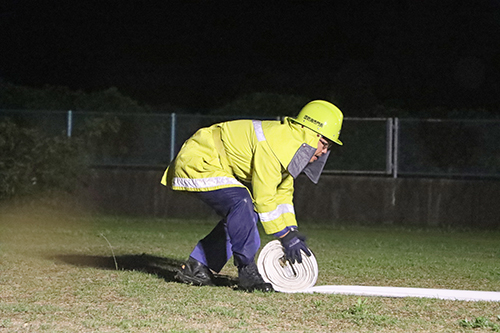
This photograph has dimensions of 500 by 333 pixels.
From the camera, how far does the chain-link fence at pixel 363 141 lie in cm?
1672

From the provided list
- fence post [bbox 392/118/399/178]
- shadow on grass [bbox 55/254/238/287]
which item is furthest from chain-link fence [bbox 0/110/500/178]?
shadow on grass [bbox 55/254/238/287]

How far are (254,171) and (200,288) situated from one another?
4.09 ft

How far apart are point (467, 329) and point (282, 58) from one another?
24.5m

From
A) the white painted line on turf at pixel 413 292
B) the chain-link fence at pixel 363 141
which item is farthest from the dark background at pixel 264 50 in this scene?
the white painted line on turf at pixel 413 292

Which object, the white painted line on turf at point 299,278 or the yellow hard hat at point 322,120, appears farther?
the white painted line on turf at point 299,278

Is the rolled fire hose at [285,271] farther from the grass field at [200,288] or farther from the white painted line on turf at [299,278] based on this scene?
the grass field at [200,288]

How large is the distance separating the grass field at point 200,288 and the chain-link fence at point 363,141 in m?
3.18

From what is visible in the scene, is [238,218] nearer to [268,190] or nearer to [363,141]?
[268,190]

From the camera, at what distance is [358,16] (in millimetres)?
28188

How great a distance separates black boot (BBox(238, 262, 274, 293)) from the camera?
7008mm

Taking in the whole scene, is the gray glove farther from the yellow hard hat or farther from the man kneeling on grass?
the yellow hard hat

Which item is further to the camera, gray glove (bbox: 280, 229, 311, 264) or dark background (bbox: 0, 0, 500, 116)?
dark background (bbox: 0, 0, 500, 116)

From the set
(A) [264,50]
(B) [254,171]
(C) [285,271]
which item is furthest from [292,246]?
(A) [264,50]

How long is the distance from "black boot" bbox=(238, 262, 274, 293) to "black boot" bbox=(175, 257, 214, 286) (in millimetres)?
547
